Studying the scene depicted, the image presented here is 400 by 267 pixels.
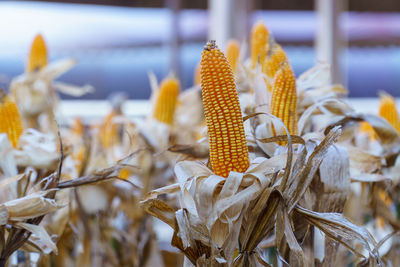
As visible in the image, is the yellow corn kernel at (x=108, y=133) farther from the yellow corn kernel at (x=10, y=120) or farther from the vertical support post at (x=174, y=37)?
the vertical support post at (x=174, y=37)

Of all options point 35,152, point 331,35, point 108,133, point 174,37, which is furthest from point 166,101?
point 174,37

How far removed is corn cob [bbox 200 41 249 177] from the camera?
53cm

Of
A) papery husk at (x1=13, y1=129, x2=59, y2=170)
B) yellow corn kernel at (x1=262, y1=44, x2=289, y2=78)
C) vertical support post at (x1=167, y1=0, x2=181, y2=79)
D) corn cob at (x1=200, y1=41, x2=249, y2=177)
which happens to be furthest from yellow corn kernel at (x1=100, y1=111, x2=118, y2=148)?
vertical support post at (x1=167, y1=0, x2=181, y2=79)

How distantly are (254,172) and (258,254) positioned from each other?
3.7 inches

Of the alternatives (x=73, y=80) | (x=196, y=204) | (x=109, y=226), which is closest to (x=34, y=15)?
(x=73, y=80)

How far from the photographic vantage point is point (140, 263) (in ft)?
3.87

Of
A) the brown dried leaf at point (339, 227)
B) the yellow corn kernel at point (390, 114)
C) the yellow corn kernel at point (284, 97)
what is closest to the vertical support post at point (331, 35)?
the yellow corn kernel at point (390, 114)

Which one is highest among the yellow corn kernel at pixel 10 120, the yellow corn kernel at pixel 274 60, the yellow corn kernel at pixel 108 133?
the yellow corn kernel at pixel 274 60

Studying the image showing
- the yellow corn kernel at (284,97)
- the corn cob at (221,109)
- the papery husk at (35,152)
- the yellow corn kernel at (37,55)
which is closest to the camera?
the corn cob at (221,109)

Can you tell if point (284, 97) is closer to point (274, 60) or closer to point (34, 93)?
point (274, 60)

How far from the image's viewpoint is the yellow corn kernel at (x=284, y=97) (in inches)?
26.3

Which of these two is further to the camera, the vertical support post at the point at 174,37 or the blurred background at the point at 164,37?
the vertical support post at the point at 174,37

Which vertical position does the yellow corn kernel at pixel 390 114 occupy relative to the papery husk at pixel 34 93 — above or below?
below

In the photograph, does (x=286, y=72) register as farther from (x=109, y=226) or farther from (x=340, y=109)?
(x=109, y=226)
